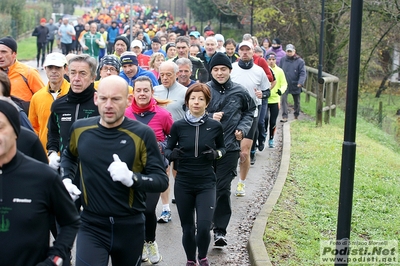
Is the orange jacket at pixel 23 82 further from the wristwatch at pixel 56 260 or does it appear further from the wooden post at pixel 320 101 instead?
the wooden post at pixel 320 101

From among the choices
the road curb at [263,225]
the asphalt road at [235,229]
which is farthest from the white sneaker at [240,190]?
the road curb at [263,225]

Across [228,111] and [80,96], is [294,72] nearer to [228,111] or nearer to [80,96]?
[228,111]

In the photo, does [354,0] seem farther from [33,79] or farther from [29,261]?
[33,79]

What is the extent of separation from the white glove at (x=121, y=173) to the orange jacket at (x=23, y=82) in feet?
13.8

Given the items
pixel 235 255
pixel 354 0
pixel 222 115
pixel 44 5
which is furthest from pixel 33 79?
pixel 44 5

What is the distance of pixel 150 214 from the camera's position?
7.09 meters

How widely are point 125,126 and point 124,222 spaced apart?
2.26 feet

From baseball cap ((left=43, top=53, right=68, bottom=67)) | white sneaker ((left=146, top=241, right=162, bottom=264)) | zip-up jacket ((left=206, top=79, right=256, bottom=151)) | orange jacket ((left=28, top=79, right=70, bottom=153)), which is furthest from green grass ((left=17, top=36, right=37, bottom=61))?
white sneaker ((left=146, top=241, right=162, bottom=264))

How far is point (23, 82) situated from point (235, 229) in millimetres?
3191

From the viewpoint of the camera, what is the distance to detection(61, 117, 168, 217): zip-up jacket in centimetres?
497

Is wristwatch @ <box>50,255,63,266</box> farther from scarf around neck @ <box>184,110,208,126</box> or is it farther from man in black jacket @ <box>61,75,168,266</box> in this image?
scarf around neck @ <box>184,110,208,126</box>

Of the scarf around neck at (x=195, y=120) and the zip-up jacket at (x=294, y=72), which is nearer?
the scarf around neck at (x=195, y=120)

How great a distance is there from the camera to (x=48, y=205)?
157 inches

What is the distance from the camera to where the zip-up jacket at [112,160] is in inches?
196
